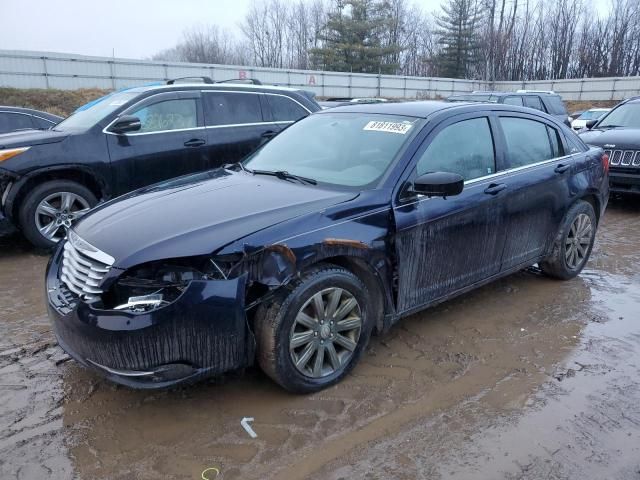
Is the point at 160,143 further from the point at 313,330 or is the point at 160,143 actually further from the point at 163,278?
the point at 313,330

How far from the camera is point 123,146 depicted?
6246mm

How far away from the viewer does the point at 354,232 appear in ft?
10.6

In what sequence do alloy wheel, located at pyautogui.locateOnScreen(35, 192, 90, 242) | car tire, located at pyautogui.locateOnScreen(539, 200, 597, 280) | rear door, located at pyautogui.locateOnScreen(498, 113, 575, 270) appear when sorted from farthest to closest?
1. alloy wheel, located at pyautogui.locateOnScreen(35, 192, 90, 242)
2. car tire, located at pyautogui.locateOnScreen(539, 200, 597, 280)
3. rear door, located at pyautogui.locateOnScreen(498, 113, 575, 270)

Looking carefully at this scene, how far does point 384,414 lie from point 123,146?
471 centimetres

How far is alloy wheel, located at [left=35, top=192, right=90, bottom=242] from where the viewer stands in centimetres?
589

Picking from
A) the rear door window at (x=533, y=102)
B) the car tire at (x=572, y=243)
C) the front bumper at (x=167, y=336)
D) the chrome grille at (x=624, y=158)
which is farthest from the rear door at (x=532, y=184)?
the rear door window at (x=533, y=102)

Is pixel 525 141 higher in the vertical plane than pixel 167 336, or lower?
higher

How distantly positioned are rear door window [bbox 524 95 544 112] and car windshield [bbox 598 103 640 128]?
3.93 metres

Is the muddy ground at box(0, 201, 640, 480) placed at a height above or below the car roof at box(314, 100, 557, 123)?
below

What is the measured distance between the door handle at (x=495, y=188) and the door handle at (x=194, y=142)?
3944mm

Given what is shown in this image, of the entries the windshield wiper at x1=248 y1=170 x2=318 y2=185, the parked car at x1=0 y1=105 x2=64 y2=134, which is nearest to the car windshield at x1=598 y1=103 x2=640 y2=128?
the windshield wiper at x1=248 y1=170 x2=318 y2=185

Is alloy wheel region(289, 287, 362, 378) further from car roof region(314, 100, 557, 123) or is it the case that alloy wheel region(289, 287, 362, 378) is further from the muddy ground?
car roof region(314, 100, 557, 123)

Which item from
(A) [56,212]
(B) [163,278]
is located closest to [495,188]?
(B) [163,278]

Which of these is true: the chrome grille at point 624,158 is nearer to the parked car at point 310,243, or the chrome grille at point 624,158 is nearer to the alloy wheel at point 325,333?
the parked car at point 310,243
